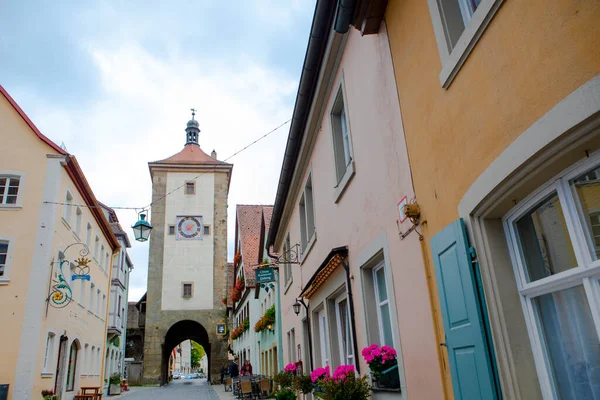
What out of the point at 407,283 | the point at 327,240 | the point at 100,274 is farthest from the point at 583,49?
the point at 100,274

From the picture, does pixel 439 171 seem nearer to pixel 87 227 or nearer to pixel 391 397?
pixel 391 397

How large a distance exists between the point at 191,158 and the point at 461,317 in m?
42.0

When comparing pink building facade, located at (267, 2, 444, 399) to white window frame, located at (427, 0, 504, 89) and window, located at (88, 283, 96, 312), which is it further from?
window, located at (88, 283, 96, 312)

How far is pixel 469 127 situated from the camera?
3322 millimetres

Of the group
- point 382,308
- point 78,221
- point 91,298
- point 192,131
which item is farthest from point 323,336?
point 192,131

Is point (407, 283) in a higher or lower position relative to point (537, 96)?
lower

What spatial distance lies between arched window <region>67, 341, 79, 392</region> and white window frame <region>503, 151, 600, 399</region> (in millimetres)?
19221

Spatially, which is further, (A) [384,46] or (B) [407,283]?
(A) [384,46]

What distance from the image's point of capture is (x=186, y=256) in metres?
39.8

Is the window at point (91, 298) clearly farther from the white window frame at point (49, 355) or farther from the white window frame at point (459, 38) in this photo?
the white window frame at point (459, 38)

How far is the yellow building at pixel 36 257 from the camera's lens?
14320 mm

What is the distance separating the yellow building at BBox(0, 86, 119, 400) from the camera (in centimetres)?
1432

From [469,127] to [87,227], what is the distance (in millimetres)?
19622

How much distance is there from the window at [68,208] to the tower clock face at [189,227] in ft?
73.7
